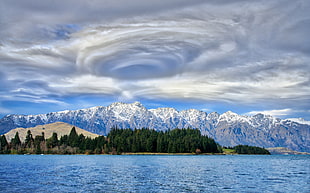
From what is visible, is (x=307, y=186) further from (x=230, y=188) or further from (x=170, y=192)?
(x=170, y=192)

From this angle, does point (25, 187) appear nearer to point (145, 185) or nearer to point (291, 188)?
point (145, 185)

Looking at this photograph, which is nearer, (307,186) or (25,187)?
(25,187)

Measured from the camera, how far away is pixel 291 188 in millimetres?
65812

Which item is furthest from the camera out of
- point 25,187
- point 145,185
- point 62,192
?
point 145,185

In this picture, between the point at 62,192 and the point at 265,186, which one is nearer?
the point at 62,192

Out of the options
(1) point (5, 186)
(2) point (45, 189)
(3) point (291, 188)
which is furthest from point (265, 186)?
(1) point (5, 186)

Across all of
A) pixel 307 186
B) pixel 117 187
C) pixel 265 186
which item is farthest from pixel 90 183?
pixel 307 186

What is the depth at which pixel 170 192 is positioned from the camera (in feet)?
193

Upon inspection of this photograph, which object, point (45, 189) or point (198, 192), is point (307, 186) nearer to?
point (198, 192)

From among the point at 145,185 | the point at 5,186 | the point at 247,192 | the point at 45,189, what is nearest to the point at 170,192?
the point at 145,185

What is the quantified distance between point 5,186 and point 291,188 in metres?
60.2

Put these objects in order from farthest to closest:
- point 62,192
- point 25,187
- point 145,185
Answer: point 145,185
point 25,187
point 62,192

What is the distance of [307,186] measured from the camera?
69.4m

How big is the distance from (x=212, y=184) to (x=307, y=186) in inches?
839
